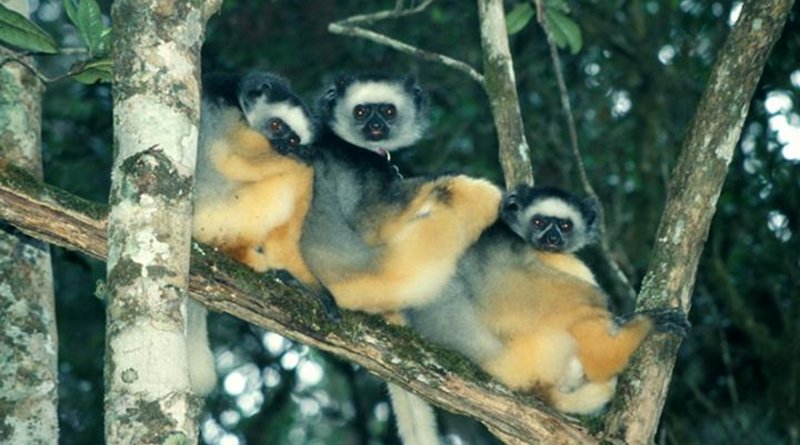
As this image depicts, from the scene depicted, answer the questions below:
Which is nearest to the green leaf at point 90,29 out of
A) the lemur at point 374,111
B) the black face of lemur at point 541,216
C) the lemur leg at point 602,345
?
the lemur at point 374,111

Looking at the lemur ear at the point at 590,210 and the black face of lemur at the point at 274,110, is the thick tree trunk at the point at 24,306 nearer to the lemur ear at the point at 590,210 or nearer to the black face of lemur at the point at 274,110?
the black face of lemur at the point at 274,110

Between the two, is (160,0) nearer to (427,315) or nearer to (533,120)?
(427,315)

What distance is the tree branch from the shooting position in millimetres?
5574

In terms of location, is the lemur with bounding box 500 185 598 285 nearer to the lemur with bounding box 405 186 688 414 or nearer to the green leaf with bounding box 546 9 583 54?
the lemur with bounding box 405 186 688 414

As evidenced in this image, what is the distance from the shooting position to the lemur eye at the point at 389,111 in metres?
7.27

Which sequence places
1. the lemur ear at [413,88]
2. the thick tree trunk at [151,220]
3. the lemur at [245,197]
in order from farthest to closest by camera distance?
1. the lemur ear at [413,88]
2. the lemur at [245,197]
3. the thick tree trunk at [151,220]

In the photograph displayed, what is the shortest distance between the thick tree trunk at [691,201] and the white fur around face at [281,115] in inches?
76.0

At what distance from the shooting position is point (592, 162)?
11.5 meters

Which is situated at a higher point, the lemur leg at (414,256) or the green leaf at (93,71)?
the green leaf at (93,71)

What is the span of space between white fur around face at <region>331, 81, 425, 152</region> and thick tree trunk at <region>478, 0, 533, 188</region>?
55 cm

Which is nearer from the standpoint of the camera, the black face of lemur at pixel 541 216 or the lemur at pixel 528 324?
the lemur at pixel 528 324

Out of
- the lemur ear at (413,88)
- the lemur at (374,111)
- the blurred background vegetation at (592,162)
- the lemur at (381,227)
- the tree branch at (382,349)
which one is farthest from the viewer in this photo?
the blurred background vegetation at (592,162)

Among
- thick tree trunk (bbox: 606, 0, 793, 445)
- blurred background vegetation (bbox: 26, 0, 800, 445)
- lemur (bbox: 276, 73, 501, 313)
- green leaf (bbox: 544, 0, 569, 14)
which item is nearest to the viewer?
thick tree trunk (bbox: 606, 0, 793, 445)

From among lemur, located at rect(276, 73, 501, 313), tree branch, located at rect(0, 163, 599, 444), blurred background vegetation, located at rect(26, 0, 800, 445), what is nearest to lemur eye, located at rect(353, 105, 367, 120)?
lemur, located at rect(276, 73, 501, 313)
